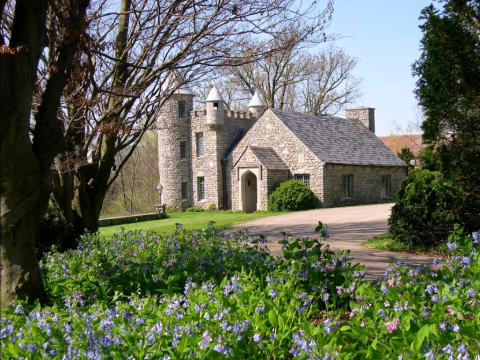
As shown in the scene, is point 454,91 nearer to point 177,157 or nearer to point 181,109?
point 177,157

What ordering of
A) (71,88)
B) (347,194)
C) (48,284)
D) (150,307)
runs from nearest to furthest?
(150,307) → (48,284) → (71,88) → (347,194)

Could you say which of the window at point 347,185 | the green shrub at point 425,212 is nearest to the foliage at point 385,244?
the green shrub at point 425,212

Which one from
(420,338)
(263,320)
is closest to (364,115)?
(263,320)

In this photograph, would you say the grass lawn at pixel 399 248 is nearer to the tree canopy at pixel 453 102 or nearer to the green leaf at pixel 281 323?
the tree canopy at pixel 453 102

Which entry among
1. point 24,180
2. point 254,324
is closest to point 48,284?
point 24,180

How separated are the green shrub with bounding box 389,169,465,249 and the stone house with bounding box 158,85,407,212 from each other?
17854 mm

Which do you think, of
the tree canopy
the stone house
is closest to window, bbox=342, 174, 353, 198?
the stone house

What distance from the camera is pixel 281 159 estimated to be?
33312 mm

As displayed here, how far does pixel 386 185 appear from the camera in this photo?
36844 mm

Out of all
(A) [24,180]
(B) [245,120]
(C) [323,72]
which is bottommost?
(A) [24,180]

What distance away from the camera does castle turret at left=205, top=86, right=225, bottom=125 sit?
36.5 metres

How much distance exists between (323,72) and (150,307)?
138 ft

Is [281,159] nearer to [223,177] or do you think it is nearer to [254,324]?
[223,177]

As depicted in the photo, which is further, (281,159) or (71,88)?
(281,159)
